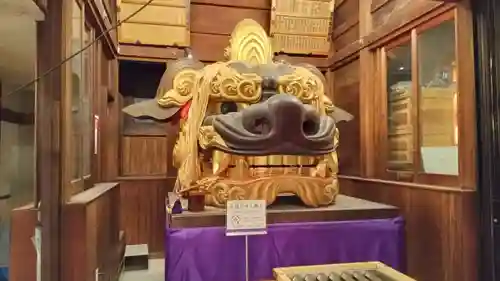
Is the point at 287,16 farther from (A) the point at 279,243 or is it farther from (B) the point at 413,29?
(A) the point at 279,243

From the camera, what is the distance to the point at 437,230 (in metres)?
2.45

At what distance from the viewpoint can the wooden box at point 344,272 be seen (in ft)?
6.34

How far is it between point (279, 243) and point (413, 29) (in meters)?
1.69

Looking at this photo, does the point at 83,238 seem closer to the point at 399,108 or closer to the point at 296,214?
the point at 296,214

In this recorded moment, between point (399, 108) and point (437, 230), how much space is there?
1023mm

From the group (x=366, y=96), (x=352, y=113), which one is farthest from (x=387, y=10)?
(x=352, y=113)

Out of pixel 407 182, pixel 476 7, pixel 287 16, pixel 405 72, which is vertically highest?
pixel 287 16

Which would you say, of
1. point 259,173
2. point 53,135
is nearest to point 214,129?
point 259,173

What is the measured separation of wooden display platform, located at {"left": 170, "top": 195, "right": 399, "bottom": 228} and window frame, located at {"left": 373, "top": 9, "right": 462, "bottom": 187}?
1.18 feet

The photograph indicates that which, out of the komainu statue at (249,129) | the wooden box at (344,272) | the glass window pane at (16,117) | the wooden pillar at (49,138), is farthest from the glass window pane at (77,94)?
the wooden box at (344,272)

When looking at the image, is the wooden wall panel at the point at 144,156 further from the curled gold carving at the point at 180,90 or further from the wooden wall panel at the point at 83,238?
the wooden wall panel at the point at 83,238

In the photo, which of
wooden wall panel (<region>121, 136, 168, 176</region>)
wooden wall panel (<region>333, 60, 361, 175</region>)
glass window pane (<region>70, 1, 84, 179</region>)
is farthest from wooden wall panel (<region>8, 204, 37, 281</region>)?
wooden wall panel (<region>333, 60, 361, 175</region>)

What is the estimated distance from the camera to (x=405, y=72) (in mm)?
3078

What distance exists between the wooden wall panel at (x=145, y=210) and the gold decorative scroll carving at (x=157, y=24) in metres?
1.29
